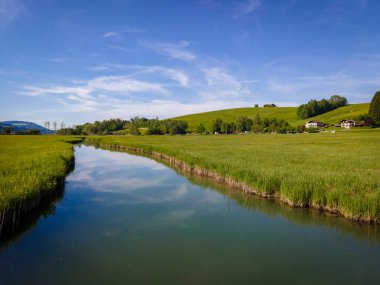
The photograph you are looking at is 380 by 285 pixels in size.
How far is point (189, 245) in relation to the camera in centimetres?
1032

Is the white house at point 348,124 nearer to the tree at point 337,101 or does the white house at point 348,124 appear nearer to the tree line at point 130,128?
the tree at point 337,101

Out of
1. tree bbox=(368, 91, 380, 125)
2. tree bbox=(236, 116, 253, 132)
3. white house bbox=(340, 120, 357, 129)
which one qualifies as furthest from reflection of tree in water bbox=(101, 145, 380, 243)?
tree bbox=(236, 116, 253, 132)

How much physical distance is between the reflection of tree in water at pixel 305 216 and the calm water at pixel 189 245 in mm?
43

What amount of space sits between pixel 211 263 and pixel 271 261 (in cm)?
194

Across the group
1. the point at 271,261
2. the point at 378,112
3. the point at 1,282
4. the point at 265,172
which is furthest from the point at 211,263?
the point at 378,112

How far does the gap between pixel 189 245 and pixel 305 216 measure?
6238 mm

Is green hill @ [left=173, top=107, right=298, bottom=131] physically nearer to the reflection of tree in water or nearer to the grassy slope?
the grassy slope

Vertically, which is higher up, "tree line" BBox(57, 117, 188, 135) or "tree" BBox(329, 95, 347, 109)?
"tree" BBox(329, 95, 347, 109)

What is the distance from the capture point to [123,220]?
13.1 meters

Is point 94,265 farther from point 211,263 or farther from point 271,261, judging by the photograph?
point 271,261

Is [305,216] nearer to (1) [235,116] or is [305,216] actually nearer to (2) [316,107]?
(2) [316,107]

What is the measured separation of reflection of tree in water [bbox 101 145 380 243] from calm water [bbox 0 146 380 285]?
0.14 feet

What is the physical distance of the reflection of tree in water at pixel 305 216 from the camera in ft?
37.4

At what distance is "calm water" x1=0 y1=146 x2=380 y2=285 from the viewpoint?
26.9 ft
